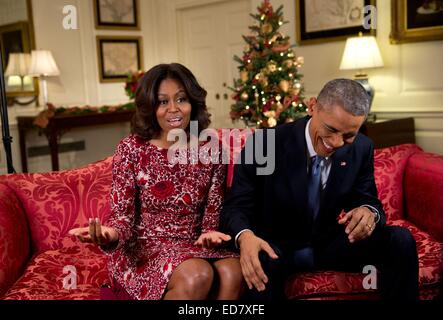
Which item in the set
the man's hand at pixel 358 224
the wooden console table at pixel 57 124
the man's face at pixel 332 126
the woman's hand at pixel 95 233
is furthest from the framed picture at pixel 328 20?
the woman's hand at pixel 95 233

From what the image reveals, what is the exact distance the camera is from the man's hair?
4.06ft

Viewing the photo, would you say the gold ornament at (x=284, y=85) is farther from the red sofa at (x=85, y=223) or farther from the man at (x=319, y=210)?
the man at (x=319, y=210)

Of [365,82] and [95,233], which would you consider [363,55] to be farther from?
[95,233]

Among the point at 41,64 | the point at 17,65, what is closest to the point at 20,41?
the point at 17,65

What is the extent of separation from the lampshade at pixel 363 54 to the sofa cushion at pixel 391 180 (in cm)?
132

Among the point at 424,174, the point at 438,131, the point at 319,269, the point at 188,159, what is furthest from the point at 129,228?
the point at 438,131

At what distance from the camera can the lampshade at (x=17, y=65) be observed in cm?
412

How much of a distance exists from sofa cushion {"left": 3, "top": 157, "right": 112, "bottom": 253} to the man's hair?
3.13ft

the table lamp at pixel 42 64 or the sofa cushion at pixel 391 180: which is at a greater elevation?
the table lamp at pixel 42 64

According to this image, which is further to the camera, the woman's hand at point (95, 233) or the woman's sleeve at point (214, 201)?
the woman's sleeve at point (214, 201)

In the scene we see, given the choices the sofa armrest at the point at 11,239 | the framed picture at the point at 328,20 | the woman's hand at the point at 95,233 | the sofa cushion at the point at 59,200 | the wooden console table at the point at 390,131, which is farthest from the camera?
the framed picture at the point at 328,20

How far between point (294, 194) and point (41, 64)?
10.7 ft

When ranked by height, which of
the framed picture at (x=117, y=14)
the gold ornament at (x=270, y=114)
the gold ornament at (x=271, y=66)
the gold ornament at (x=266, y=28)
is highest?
the framed picture at (x=117, y=14)

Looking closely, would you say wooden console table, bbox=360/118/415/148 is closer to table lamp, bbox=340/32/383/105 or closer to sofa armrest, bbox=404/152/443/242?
table lamp, bbox=340/32/383/105
